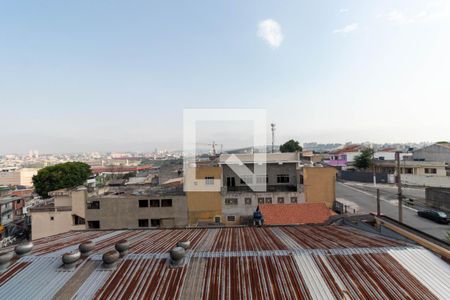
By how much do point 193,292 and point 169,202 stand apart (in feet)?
56.0

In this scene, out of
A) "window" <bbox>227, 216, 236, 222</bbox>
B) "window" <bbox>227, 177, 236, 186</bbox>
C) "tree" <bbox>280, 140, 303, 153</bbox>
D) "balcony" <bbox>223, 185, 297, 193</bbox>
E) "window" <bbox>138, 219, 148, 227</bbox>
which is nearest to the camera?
"window" <bbox>138, 219, 148, 227</bbox>

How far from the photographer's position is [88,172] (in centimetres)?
4009

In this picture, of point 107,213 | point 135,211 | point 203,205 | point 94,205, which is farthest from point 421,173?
point 94,205

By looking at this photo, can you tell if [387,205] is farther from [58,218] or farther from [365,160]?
[58,218]

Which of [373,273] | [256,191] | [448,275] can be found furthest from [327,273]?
[256,191]

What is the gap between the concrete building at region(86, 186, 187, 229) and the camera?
21469 mm

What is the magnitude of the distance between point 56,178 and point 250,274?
37.8m

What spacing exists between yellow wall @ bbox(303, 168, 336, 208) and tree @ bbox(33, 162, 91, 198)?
32.9m

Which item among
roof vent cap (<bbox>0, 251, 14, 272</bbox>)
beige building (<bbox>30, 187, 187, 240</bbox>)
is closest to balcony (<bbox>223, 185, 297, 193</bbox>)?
beige building (<bbox>30, 187, 187, 240</bbox>)

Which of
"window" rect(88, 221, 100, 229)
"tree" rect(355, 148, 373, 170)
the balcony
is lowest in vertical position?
"window" rect(88, 221, 100, 229)

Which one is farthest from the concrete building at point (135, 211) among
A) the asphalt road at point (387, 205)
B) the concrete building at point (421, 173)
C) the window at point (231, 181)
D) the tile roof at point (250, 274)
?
the concrete building at point (421, 173)

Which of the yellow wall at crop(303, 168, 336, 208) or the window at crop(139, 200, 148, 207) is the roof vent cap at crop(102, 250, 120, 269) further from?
the yellow wall at crop(303, 168, 336, 208)

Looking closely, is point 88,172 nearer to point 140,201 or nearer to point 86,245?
point 140,201

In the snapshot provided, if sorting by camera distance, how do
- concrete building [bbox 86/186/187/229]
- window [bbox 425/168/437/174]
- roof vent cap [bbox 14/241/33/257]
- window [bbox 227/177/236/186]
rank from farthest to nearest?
window [bbox 425/168/437/174] → window [bbox 227/177/236/186] → concrete building [bbox 86/186/187/229] → roof vent cap [bbox 14/241/33/257]
